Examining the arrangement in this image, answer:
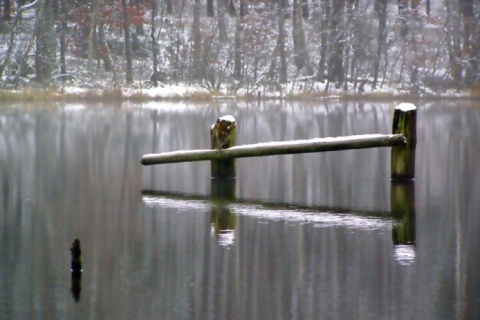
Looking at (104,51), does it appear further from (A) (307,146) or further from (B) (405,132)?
(B) (405,132)

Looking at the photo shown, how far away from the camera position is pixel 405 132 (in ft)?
46.0

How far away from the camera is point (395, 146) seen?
14070mm

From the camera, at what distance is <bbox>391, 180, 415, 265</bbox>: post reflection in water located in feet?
31.9

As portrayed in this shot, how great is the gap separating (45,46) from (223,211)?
137ft

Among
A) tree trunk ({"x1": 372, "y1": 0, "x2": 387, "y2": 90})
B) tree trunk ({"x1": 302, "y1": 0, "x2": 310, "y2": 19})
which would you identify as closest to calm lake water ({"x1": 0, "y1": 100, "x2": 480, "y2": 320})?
tree trunk ({"x1": 372, "y1": 0, "x2": 387, "y2": 90})

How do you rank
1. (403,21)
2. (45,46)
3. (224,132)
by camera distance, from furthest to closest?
(403,21), (45,46), (224,132)

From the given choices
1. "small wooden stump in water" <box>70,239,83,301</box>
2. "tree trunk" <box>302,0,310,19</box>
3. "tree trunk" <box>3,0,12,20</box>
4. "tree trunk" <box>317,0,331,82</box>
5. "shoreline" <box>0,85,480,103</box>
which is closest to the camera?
"small wooden stump in water" <box>70,239,83,301</box>

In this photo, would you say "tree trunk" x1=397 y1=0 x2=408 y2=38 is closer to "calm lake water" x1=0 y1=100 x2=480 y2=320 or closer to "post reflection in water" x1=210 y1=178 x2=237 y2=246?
"calm lake water" x1=0 y1=100 x2=480 y2=320

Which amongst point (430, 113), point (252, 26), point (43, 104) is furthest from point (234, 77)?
point (430, 113)

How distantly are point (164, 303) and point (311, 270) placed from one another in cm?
168

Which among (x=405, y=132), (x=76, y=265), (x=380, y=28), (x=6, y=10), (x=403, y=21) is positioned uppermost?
(x=6, y=10)

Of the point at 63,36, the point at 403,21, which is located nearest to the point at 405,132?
the point at 63,36

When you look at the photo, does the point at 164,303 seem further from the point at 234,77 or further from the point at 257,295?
the point at 234,77

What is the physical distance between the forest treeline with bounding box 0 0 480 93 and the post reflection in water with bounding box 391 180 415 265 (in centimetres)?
3801
